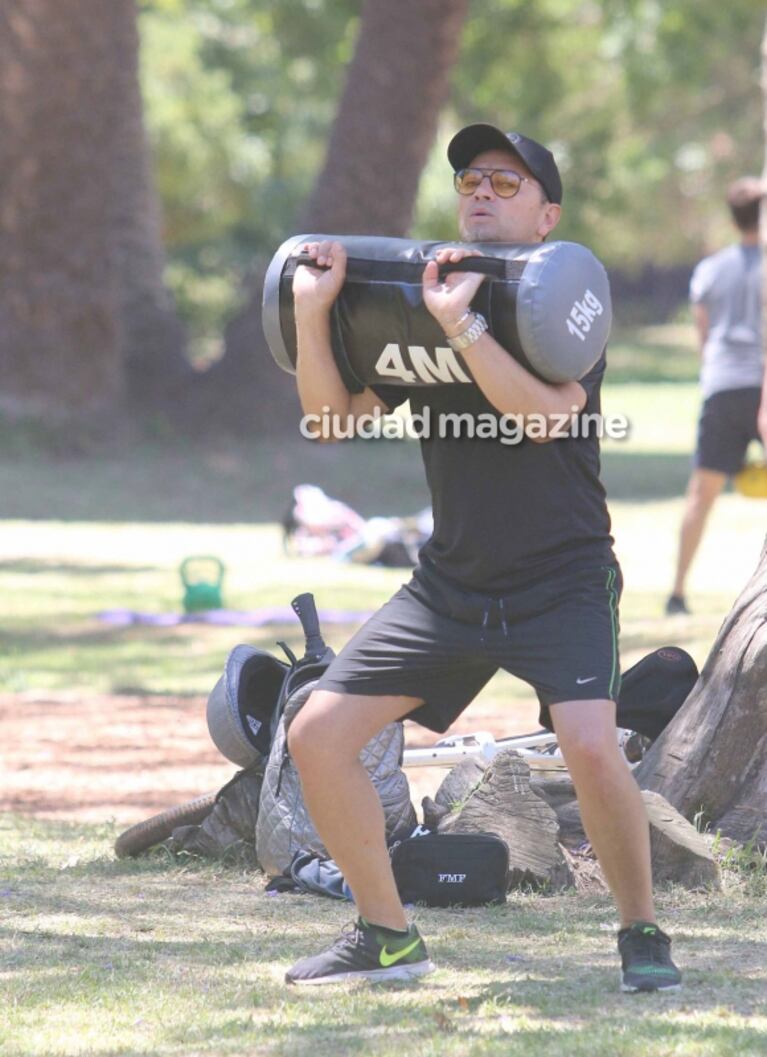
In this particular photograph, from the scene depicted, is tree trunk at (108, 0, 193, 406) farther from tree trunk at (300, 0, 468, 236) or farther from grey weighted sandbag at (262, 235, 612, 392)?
grey weighted sandbag at (262, 235, 612, 392)

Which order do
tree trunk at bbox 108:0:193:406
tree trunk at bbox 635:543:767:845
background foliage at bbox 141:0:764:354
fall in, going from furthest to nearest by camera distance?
background foliage at bbox 141:0:764:354, tree trunk at bbox 108:0:193:406, tree trunk at bbox 635:543:767:845

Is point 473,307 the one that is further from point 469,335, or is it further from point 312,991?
point 312,991

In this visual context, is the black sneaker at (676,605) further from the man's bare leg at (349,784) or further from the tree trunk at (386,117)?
the tree trunk at (386,117)

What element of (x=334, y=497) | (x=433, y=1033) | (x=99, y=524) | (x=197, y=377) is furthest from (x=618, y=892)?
(x=197, y=377)


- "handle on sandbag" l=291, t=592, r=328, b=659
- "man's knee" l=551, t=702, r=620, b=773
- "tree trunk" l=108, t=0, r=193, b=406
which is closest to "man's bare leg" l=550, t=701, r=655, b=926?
"man's knee" l=551, t=702, r=620, b=773

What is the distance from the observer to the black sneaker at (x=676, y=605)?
10219 millimetres

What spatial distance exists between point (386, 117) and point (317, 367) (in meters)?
14.3

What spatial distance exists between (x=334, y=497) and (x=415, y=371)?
13.5m

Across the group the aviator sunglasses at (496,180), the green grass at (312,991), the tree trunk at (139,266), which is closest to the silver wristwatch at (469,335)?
the aviator sunglasses at (496,180)

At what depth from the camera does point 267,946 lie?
463cm

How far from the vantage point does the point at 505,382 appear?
3965 millimetres

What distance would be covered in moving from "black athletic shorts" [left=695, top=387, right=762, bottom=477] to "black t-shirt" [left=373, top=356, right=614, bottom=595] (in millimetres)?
5781

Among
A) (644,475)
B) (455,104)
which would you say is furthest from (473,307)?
(455,104)

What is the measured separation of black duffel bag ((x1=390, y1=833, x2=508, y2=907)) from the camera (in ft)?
16.6
